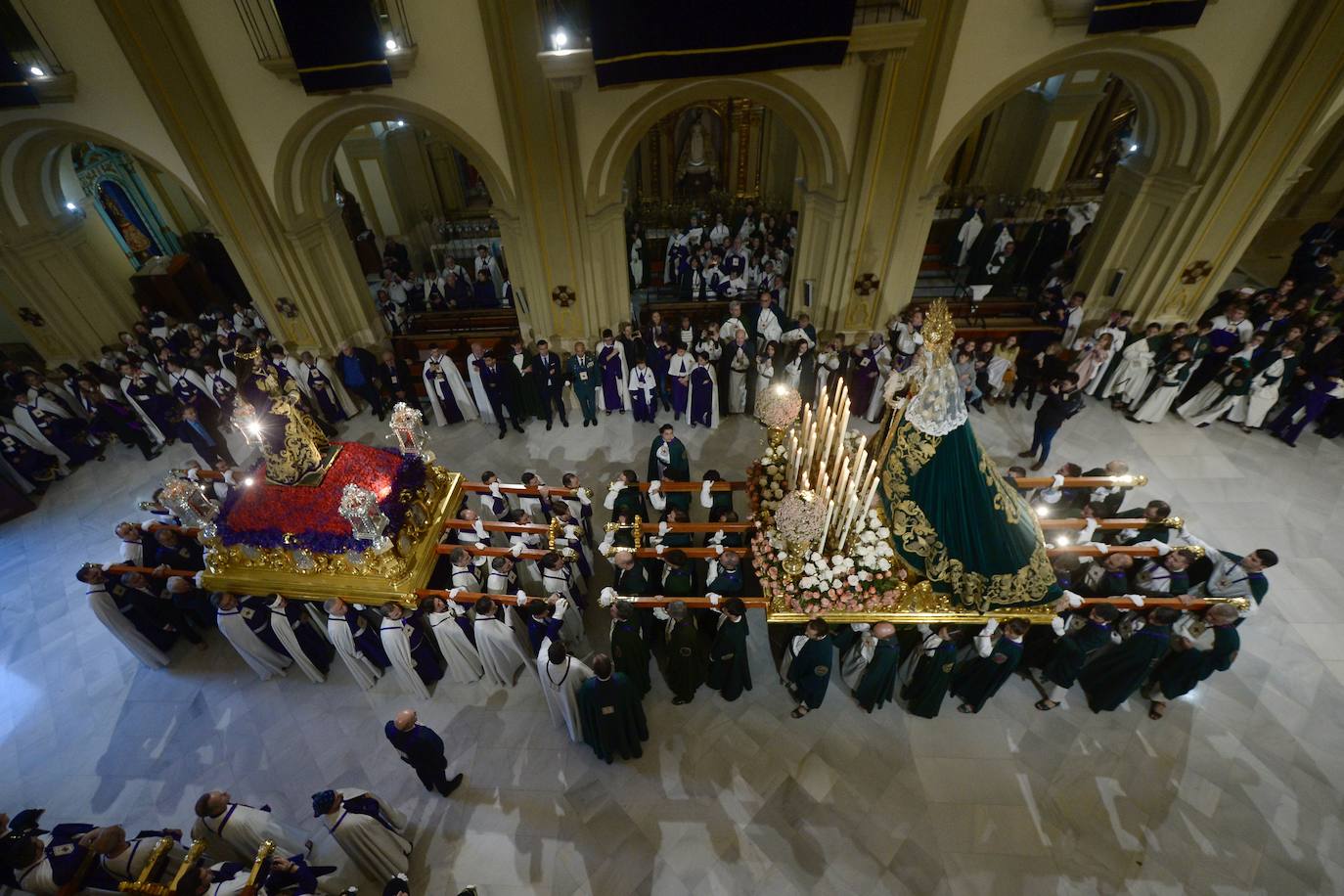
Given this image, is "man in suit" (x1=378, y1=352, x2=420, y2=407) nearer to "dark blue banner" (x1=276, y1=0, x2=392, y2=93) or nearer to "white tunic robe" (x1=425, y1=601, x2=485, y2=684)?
"dark blue banner" (x1=276, y1=0, x2=392, y2=93)

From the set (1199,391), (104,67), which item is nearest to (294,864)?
(104,67)

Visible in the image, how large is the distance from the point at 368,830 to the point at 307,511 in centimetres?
315

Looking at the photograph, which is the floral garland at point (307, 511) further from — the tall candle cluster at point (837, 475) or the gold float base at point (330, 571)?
the tall candle cluster at point (837, 475)

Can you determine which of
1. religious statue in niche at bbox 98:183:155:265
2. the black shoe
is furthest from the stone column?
the black shoe

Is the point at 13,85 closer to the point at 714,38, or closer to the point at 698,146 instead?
the point at 714,38

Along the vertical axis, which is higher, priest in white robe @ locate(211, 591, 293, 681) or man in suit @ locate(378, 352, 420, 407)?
man in suit @ locate(378, 352, 420, 407)

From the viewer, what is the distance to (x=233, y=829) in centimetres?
488

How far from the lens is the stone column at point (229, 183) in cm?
844

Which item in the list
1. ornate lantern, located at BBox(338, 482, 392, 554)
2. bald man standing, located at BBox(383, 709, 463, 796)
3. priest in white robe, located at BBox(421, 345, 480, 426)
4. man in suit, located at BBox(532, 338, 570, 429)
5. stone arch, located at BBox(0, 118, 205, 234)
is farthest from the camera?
priest in white robe, located at BBox(421, 345, 480, 426)

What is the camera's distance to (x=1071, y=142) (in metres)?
13.9

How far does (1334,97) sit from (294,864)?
1483 cm

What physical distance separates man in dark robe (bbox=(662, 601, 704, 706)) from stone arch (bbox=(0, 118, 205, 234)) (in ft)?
34.0

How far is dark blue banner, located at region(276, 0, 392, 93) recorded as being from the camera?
26.4ft

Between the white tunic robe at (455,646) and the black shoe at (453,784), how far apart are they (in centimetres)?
104
